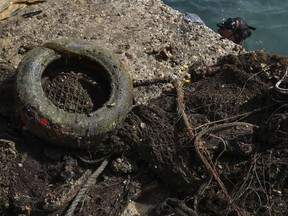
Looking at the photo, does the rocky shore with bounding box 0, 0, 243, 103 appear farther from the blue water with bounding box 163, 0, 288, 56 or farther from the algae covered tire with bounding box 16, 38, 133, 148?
the blue water with bounding box 163, 0, 288, 56

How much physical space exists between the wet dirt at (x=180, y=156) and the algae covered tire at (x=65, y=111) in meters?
0.17

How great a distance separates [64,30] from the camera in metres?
7.33

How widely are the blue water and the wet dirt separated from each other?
513cm

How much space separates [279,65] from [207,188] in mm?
2016

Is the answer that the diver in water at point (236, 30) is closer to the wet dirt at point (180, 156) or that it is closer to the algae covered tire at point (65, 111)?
the wet dirt at point (180, 156)

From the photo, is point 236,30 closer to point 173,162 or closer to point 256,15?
point 256,15

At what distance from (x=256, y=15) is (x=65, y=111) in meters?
7.88

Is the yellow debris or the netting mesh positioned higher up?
the netting mesh

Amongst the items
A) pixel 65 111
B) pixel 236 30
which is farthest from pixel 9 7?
pixel 236 30

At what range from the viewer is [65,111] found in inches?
206

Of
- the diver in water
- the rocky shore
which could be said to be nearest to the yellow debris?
the rocky shore

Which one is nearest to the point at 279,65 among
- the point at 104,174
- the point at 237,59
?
the point at 237,59

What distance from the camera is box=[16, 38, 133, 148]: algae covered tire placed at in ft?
16.5

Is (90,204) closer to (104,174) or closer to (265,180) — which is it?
(104,174)
